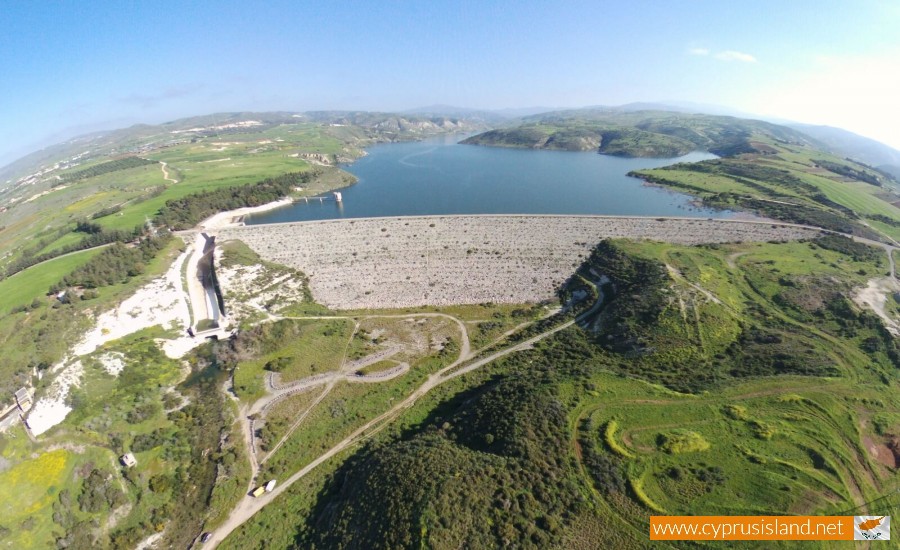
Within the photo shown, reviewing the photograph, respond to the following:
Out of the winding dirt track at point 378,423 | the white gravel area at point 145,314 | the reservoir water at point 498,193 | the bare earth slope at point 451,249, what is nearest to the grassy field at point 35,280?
the white gravel area at point 145,314

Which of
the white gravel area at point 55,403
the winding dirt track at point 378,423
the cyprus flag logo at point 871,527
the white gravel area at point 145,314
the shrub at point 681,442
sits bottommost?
the winding dirt track at point 378,423

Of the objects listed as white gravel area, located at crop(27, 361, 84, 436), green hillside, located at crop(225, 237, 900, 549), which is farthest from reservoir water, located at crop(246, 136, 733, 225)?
white gravel area, located at crop(27, 361, 84, 436)

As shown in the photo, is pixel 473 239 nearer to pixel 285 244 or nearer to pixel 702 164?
pixel 285 244

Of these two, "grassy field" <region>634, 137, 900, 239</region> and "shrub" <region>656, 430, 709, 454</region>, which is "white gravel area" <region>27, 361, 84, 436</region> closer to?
"shrub" <region>656, 430, 709, 454</region>

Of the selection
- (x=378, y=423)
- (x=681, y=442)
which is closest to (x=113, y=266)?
(x=378, y=423)

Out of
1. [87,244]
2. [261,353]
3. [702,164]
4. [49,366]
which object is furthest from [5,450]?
[702,164]

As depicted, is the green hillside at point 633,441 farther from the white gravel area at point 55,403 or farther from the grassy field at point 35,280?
the grassy field at point 35,280

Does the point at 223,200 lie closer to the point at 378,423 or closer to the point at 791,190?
the point at 378,423
